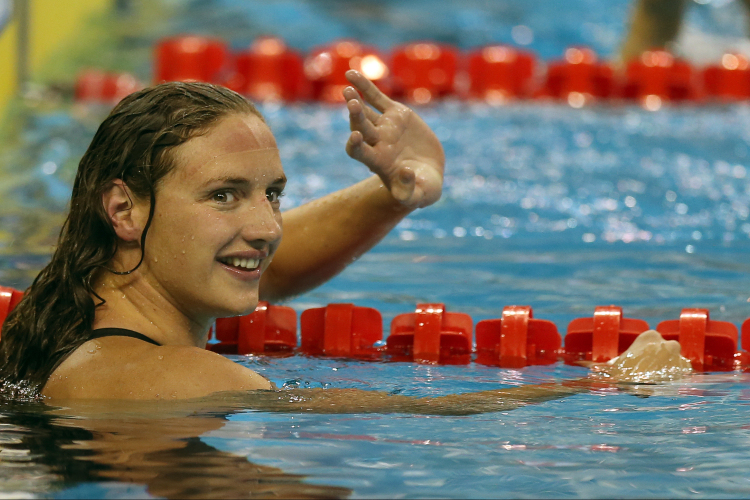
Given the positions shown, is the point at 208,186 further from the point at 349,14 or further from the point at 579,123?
the point at 349,14

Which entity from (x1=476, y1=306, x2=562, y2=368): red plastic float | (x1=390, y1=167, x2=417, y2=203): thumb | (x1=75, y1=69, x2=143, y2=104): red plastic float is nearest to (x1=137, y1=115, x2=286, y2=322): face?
(x1=390, y1=167, x2=417, y2=203): thumb

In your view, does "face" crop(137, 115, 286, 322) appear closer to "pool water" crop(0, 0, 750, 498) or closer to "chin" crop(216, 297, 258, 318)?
"chin" crop(216, 297, 258, 318)

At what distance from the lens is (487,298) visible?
477cm

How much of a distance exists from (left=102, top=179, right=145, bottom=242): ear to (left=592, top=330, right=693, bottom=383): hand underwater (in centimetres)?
161

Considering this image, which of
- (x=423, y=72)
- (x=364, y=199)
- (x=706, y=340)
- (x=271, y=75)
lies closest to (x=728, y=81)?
(x=423, y=72)

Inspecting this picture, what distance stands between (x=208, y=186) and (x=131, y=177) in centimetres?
22

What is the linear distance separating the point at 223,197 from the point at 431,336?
1374 millimetres

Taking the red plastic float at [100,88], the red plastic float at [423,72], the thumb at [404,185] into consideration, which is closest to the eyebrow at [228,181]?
the thumb at [404,185]

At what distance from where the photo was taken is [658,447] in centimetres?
247

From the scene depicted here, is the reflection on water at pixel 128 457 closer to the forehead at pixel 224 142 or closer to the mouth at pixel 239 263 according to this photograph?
the mouth at pixel 239 263

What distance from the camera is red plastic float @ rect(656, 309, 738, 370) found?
140 inches

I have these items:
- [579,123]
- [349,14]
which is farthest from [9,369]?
[349,14]

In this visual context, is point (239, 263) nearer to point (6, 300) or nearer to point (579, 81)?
point (6, 300)

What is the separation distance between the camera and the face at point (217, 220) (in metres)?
2.50
